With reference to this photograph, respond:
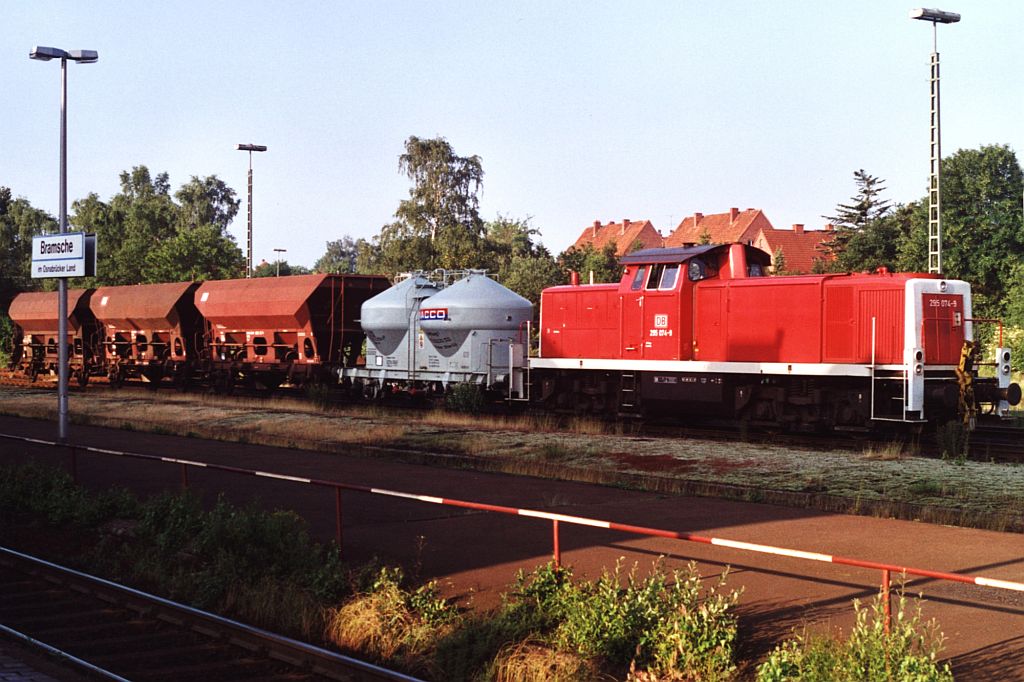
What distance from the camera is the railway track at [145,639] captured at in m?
8.20

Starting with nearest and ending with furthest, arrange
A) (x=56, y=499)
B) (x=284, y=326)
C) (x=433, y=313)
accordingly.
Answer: (x=56, y=499), (x=433, y=313), (x=284, y=326)

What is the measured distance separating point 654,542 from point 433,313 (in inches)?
718

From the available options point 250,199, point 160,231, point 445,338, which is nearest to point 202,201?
point 160,231

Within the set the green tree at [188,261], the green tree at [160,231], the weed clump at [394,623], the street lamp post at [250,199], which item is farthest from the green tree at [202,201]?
the weed clump at [394,623]

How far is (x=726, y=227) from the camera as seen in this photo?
129 metres

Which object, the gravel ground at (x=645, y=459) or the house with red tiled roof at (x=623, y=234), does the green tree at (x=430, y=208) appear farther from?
the house with red tiled roof at (x=623, y=234)

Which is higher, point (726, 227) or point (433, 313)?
point (726, 227)

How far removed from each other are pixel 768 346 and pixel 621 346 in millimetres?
Answer: 3827

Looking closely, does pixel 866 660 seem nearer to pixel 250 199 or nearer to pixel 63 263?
pixel 63 263

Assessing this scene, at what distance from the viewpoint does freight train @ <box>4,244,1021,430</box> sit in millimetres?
20453

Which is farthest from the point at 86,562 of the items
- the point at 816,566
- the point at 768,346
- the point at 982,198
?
the point at 982,198

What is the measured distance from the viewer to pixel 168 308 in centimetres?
3738

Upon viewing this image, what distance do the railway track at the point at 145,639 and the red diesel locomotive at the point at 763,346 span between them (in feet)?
47.1

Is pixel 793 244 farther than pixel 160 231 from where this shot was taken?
Yes
